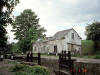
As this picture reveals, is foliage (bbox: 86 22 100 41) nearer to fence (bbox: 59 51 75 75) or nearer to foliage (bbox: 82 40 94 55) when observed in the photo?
foliage (bbox: 82 40 94 55)

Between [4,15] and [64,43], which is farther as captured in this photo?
[64,43]

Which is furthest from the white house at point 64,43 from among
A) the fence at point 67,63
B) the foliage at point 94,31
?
the fence at point 67,63

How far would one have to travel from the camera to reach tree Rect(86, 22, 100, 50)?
73.3ft

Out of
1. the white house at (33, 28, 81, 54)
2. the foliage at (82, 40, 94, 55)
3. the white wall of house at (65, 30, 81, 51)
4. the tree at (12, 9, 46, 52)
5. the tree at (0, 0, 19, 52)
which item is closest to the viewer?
the tree at (0, 0, 19, 52)

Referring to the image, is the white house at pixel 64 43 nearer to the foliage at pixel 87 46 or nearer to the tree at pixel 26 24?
the foliage at pixel 87 46

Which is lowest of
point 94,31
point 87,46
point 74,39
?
point 87,46

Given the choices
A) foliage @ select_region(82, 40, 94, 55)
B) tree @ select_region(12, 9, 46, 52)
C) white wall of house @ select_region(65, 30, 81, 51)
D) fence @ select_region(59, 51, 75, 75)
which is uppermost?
tree @ select_region(12, 9, 46, 52)

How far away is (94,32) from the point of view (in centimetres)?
2261

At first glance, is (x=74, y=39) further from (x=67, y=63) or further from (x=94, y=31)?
(x=67, y=63)

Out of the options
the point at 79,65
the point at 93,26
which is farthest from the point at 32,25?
the point at 79,65

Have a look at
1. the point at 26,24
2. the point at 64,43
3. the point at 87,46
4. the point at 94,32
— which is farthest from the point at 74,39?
the point at 26,24

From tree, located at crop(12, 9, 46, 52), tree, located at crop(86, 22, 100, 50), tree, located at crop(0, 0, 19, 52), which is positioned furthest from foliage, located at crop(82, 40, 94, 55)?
tree, located at crop(0, 0, 19, 52)

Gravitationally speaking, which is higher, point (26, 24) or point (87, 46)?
point (26, 24)

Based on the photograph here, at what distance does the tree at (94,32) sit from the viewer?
73.3 ft
